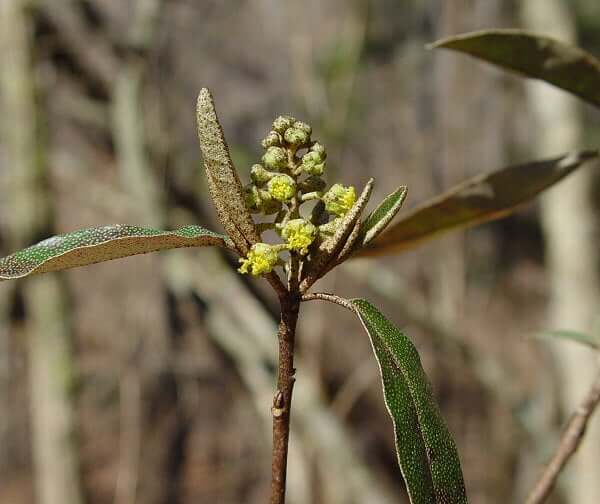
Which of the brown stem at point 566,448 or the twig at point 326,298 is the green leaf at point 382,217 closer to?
the twig at point 326,298

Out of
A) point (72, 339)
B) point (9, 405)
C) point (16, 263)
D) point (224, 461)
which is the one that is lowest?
point (224, 461)

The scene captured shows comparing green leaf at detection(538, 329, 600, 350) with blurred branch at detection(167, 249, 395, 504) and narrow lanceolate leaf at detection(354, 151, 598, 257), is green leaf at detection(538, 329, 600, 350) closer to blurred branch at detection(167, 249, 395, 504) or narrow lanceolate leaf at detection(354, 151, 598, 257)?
narrow lanceolate leaf at detection(354, 151, 598, 257)

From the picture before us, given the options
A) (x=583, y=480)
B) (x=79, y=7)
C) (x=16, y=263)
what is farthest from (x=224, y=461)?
(x=16, y=263)

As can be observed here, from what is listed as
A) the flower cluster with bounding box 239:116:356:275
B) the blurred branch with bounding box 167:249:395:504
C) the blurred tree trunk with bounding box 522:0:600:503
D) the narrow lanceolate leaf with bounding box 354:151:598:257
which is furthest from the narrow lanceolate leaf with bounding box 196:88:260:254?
the blurred branch with bounding box 167:249:395:504

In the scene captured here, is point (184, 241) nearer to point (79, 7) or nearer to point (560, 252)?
point (560, 252)

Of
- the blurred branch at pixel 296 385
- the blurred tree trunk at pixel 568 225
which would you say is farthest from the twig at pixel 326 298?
the blurred branch at pixel 296 385

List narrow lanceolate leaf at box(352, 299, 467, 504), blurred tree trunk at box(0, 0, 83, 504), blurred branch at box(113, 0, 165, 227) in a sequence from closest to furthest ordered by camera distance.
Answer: narrow lanceolate leaf at box(352, 299, 467, 504), blurred tree trunk at box(0, 0, 83, 504), blurred branch at box(113, 0, 165, 227)
